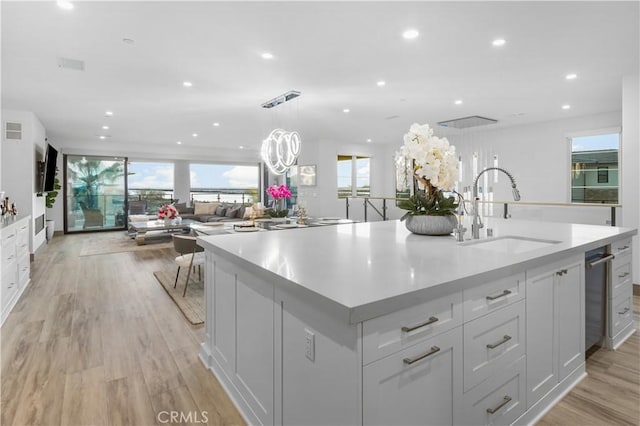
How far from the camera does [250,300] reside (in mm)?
1662

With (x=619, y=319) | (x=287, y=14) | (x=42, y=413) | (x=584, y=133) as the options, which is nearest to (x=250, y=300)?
(x=42, y=413)

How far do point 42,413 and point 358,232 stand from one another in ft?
6.87

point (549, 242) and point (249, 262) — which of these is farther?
point (549, 242)

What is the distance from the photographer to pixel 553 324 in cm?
181

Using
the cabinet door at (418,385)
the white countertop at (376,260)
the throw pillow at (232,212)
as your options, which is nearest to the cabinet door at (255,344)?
the white countertop at (376,260)

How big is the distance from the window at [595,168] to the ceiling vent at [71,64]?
839cm

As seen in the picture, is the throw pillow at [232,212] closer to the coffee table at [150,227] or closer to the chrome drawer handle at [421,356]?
the coffee table at [150,227]

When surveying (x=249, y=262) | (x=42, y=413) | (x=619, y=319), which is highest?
(x=249, y=262)

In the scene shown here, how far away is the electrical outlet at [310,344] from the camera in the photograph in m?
1.19

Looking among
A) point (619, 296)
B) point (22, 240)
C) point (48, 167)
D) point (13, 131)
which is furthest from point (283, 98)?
point (48, 167)

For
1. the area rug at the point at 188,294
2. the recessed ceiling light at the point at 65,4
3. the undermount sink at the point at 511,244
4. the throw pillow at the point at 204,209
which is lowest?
the area rug at the point at 188,294

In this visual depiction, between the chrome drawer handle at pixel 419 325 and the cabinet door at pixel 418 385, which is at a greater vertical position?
the chrome drawer handle at pixel 419 325

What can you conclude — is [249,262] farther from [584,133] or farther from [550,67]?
[584,133]

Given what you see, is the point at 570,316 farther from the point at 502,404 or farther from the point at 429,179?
the point at 429,179
